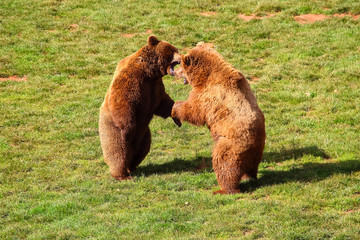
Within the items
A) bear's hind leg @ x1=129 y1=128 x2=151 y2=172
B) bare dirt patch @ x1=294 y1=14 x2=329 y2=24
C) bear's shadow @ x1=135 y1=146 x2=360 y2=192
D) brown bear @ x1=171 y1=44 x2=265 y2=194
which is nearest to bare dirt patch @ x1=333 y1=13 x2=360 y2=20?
bare dirt patch @ x1=294 y1=14 x2=329 y2=24

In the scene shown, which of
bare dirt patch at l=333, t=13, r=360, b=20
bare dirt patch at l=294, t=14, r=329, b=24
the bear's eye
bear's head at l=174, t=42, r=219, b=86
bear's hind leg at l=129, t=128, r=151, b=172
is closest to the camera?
bear's head at l=174, t=42, r=219, b=86

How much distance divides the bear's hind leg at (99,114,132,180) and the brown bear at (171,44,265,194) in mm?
1043

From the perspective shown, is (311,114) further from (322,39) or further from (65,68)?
(65,68)

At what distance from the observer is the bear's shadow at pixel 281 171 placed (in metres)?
8.57

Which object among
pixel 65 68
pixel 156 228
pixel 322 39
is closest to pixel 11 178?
pixel 156 228

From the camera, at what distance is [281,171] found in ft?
29.5

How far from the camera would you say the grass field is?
24.3ft

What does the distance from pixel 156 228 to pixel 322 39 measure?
961 cm

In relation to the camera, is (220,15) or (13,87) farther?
(220,15)

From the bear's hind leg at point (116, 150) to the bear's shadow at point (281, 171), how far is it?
413 mm

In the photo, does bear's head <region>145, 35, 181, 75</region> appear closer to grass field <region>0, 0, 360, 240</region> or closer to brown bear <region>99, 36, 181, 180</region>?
brown bear <region>99, 36, 181, 180</region>

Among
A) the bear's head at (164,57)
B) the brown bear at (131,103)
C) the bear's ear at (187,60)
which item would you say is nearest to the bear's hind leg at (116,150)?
the brown bear at (131,103)

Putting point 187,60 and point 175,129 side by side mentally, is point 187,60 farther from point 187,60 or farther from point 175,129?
A: point 175,129

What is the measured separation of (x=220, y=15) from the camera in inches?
670
